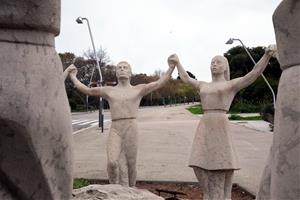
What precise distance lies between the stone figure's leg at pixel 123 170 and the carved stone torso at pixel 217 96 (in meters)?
1.37

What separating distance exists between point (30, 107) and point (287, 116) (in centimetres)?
108

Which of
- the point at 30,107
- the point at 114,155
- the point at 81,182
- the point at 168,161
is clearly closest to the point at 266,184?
the point at 30,107

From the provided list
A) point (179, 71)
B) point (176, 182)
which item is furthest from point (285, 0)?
point (176, 182)

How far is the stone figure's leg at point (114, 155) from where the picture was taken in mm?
6676

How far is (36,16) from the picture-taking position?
81.6 inches

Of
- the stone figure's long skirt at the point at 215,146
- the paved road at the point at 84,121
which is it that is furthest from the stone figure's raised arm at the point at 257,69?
the paved road at the point at 84,121

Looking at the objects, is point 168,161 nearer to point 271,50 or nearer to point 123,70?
point 123,70

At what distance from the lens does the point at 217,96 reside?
626 centimetres

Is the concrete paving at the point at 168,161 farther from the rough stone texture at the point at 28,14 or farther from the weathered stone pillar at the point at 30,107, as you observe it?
the rough stone texture at the point at 28,14

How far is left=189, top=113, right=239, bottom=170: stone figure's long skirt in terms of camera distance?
20.4 ft

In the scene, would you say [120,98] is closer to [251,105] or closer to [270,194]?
[270,194]

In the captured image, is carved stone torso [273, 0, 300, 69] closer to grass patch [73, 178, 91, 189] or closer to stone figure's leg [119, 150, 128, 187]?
stone figure's leg [119, 150, 128, 187]

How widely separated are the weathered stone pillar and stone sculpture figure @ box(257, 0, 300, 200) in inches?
36.4

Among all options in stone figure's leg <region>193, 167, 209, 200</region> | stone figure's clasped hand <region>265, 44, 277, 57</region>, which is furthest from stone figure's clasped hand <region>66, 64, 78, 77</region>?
stone figure's clasped hand <region>265, 44, 277, 57</region>
